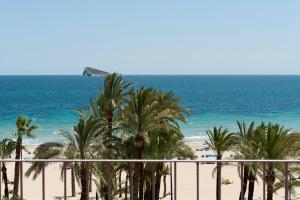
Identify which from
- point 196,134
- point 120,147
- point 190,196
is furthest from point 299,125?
point 120,147

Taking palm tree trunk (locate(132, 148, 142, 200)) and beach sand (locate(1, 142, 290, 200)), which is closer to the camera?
palm tree trunk (locate(132, 148, 142, 200))

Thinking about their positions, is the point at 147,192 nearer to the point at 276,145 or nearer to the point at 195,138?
the point at 276,145

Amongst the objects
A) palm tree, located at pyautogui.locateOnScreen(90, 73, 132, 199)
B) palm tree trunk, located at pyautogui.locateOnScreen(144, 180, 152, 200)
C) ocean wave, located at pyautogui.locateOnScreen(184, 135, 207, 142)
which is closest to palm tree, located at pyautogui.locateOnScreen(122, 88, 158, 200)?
palm tree, located at pyautogui.locateOnScreen(90, 73, 132, 199)

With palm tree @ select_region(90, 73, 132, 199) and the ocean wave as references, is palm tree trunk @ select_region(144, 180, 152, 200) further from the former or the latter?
the ocean wave

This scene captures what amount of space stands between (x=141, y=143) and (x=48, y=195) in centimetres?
1450

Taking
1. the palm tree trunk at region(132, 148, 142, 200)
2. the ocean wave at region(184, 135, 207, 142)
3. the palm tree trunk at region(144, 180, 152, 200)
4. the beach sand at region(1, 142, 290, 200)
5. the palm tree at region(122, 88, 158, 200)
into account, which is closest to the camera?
the palm tree trunk at region(132, 148, 142, 200)

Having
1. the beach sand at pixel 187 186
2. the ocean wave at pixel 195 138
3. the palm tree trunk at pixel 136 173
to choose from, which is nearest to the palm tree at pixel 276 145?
the palm tree trunk at pixel 136 173

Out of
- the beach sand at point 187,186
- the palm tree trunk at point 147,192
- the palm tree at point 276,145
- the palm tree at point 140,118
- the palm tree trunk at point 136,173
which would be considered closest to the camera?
the palm tree trunk at point 136,173

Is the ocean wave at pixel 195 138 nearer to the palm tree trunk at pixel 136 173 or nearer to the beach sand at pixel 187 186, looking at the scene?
the beach sand at pixel 187 186

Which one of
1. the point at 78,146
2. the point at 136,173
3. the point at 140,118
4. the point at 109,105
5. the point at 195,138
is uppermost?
the point at 109,105

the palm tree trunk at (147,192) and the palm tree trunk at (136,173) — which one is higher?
the palm tree trunk at (136,173)

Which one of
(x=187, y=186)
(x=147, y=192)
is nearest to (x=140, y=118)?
(x=147, y=192)

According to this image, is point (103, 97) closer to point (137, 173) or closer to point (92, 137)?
point (92, 137)

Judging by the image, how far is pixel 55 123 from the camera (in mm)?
81625
